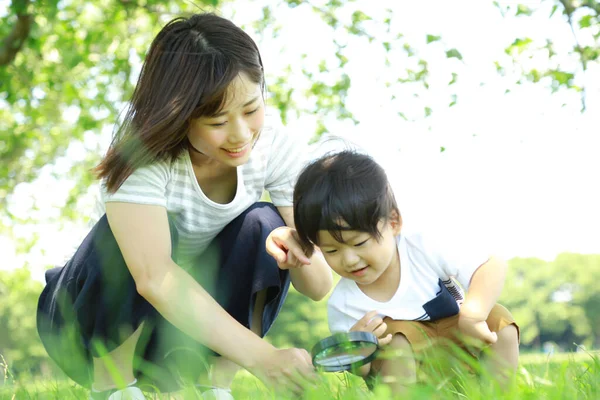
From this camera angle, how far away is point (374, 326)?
2.46 m

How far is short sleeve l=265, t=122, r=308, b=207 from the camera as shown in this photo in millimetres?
2984

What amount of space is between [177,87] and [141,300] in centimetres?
83

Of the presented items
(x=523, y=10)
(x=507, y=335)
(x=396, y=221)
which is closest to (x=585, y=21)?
(x=523, y=10)

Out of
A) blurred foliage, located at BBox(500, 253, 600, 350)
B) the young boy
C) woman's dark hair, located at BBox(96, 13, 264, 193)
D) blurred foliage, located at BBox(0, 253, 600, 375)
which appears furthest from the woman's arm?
blurred foliage, located at BBox(500, 253, 600, 350)

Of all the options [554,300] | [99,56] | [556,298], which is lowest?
[554,300]

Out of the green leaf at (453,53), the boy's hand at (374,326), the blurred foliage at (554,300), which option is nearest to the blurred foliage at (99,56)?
the green leaf at (453,53)

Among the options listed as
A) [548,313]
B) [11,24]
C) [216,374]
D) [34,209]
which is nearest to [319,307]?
[34,209]

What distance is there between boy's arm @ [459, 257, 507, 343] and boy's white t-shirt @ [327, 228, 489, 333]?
0.09 m

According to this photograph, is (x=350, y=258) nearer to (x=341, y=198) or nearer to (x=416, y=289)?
(x=341, y=198)

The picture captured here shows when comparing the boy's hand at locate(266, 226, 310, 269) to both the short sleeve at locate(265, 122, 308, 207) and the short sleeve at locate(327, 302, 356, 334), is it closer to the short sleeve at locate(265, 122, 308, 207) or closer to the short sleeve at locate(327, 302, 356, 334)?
the short sleeve at locate(327, 302, 356, 334)

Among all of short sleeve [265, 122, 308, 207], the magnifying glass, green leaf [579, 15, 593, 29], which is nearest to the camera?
the magnifying glass

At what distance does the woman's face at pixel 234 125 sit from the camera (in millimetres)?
2480

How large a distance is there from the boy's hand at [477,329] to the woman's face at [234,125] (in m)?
0.93

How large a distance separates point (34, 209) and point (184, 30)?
1239 cm
